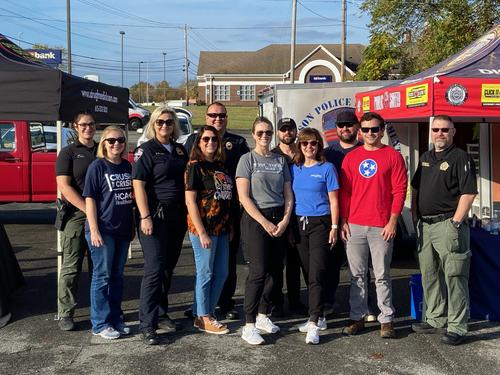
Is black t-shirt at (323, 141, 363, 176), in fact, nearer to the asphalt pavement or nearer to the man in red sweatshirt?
the man in red sweatshirt

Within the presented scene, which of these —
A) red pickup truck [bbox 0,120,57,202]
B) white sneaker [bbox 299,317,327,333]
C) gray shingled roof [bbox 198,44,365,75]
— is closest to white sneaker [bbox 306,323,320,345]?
white sneaker [bbox 299,317,327,333]

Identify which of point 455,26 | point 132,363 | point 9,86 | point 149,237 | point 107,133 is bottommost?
point 132,363

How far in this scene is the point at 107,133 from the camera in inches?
185

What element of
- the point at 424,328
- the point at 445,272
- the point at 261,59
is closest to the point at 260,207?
the point at 445,272

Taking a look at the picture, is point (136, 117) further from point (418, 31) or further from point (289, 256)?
point (289, 256)

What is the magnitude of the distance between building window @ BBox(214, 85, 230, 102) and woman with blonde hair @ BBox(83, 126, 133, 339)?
203 ft

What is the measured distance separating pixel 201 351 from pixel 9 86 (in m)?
2.89

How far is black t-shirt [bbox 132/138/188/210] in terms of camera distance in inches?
182

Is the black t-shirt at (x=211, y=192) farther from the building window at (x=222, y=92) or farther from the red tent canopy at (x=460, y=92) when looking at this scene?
the building window at (x=222, y=92)

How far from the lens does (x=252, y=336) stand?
471 cm

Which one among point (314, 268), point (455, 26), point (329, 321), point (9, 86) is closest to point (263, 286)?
point (314, 268)

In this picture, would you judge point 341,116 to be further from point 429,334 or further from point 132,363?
point 132,363

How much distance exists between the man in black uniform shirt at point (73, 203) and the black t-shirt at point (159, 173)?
509 mm

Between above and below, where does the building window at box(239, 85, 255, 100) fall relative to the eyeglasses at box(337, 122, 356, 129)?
above
